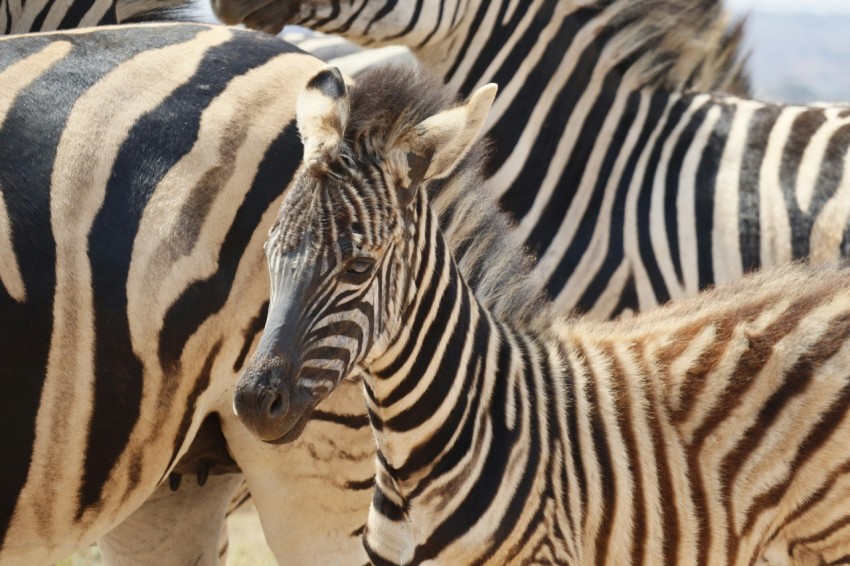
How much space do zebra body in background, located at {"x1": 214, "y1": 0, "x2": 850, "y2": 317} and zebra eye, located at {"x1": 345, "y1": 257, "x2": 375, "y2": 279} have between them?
7.57 feet

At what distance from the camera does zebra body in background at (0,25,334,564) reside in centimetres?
354

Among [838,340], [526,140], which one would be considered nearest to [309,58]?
[526,140]

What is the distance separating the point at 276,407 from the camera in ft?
10.2

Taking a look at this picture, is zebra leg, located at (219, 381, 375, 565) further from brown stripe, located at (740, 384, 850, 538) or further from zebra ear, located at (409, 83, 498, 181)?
brown stripe, located at (740, 384, 850, 538)

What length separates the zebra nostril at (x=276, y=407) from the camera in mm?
3082

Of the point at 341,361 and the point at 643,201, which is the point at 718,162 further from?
the point at 341,361

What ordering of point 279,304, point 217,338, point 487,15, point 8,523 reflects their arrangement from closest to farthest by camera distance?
point 279,304, point 8,523, point 217,338, point 487,15

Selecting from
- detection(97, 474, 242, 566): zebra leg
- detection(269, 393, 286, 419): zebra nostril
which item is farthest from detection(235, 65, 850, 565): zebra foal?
detection(97, 474, 242, 566): zebra leg

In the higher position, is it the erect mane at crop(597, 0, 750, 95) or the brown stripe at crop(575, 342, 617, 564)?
the erect mane at crop(597, 0, 750, 95)

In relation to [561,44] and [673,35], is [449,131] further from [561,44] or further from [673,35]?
[673,35]

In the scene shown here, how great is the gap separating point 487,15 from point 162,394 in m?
3.06

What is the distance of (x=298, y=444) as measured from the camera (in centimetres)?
397

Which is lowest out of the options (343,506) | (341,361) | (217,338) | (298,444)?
(343,506)

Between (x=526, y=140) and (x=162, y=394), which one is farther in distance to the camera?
(x=526, y=140)
